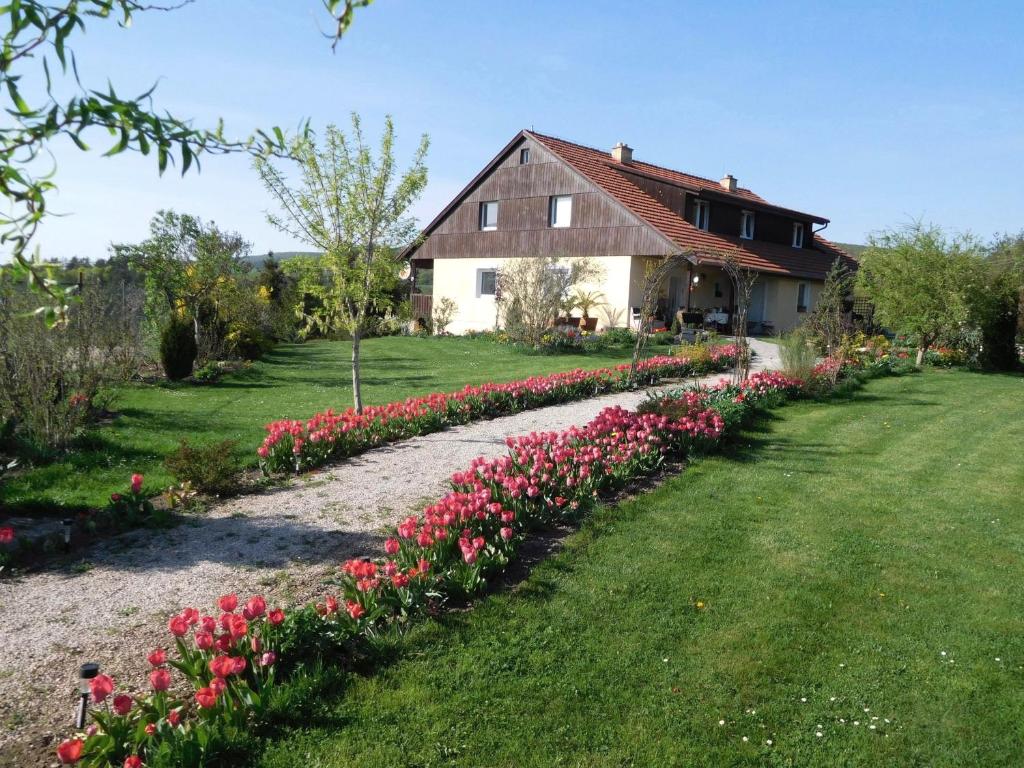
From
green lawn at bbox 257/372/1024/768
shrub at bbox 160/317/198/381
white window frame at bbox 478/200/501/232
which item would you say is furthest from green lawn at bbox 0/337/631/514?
white window frame at bbox 478/200/501/232

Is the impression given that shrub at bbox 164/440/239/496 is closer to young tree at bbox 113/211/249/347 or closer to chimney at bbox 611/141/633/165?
young tree at bbox 113/211/249/347

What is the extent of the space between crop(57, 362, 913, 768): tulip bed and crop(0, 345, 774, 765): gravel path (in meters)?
0.23

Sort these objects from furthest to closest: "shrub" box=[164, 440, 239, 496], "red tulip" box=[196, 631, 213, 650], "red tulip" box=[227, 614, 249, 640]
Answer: "shrub" box=[164, 440, 239, 496]
"red tulip" box=[227, 614, 249, 640]
"red tulip" box=[196, 631, 213, 650]

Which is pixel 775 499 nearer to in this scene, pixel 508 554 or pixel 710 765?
pixel 508 554

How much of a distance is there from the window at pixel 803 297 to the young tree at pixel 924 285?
31.7 feet

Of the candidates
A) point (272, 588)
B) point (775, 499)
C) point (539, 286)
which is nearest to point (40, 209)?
point (272, 588)

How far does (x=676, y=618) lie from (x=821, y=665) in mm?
849

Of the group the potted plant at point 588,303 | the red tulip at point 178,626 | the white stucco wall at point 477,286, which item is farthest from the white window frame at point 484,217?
the red tulip at point 178,626

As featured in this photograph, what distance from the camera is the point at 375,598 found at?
4.29 meters

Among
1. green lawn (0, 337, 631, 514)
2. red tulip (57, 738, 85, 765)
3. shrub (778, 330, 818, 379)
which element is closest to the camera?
red tulip (57, 738, 85, 765)

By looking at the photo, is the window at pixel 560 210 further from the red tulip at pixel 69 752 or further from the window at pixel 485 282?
the red tulip at pixel 69 752

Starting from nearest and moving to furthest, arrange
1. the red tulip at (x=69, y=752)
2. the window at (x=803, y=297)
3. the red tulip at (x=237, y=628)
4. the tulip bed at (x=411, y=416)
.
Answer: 1. the red tulip at (x=69, y=752)
2. the red tulip at (x=237, y=628)
3. the tulip bed at (x=411, y=416)
4. the window at (x=803, y=297)

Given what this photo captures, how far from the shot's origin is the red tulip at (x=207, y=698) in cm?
309

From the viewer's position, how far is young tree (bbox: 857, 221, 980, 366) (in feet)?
55.2
